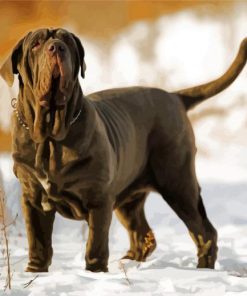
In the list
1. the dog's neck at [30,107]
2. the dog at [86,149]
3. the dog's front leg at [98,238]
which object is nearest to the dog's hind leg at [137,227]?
the dog at [86,149]

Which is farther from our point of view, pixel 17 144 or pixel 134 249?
pixel 134 249

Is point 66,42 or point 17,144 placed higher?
point 66,42

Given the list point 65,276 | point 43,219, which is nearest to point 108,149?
point 43,219

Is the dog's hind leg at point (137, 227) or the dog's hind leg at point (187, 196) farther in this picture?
the dog's hind leg at point (137, 227)

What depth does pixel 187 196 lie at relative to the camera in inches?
193

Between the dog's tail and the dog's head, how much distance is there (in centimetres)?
132

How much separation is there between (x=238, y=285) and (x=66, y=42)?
1.51 metres

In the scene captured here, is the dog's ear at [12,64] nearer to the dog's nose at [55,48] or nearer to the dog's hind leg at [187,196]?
the dog's nose at [55,48]

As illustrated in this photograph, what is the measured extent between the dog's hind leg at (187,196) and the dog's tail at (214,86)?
407 millimetres

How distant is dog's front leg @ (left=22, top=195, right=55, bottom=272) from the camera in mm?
4262

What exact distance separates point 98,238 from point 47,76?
0.96m

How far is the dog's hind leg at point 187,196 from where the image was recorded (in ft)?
15.7

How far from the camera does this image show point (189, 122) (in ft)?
16.7

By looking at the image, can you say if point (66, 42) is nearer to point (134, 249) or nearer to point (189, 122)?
point (189, 122)
